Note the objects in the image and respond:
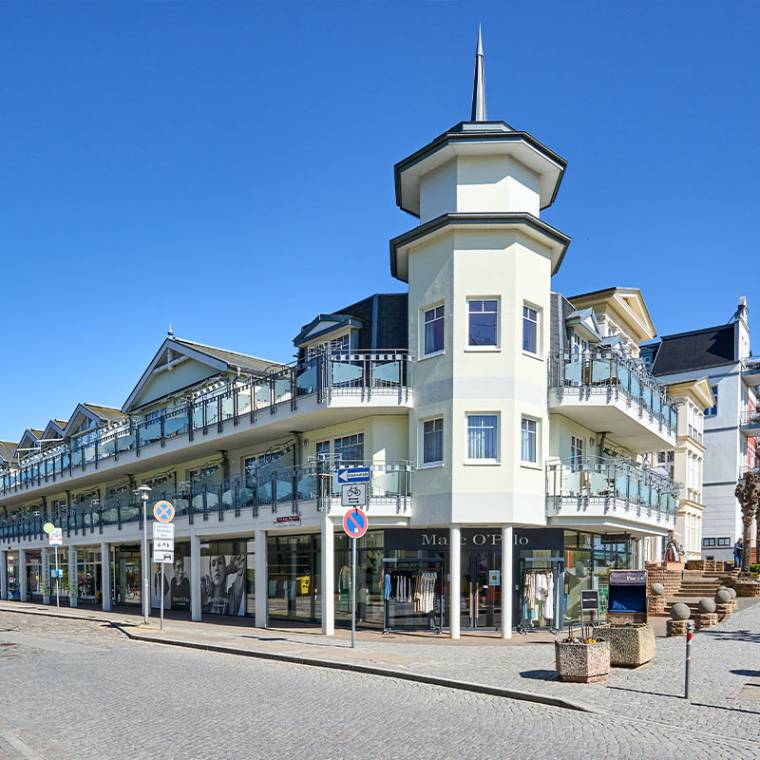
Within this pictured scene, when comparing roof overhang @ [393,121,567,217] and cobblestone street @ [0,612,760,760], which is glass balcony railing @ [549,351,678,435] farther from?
cobblestone street @ [0,612,760,760]

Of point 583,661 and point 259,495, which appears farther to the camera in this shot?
point 259,495

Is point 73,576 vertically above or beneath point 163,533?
beneath

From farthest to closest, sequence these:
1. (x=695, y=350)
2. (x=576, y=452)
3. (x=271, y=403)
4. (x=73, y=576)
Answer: (x=695, y=350), (x=73, y=576), (x=271, y=403), (x=576, y=452)

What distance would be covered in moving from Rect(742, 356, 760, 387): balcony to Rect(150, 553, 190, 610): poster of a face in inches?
1317

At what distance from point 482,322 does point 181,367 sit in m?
17.8

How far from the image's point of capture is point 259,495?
25.0 meters

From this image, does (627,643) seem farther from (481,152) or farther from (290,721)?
(481,152)

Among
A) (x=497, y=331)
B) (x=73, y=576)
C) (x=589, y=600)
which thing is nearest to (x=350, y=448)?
(x=497, y=331)

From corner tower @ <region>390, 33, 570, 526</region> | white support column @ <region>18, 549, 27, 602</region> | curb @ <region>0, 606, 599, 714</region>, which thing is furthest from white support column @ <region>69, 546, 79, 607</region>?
corner tower @ <region>390, 33, 570, 526</region>

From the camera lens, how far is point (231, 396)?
27391 mm

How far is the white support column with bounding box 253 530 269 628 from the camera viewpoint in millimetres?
24359

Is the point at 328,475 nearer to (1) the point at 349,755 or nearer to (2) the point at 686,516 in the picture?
(1) the point at 349,755

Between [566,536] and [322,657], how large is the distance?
934 cm

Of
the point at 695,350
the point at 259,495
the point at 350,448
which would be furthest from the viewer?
the point at 695,350
